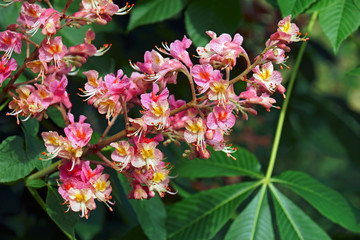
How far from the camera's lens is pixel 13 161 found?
1.24m

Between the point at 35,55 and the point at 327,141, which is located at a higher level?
the point at 35,55

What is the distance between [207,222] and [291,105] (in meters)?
1.25

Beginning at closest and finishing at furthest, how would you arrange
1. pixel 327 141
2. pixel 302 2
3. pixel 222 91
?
1. pixel 222 91
2. pixel 302 2
3. pixel 327 141

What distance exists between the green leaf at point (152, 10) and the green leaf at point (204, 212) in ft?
2.13

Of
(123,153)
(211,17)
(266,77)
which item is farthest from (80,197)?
(211,17)

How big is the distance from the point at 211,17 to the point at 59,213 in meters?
0.89

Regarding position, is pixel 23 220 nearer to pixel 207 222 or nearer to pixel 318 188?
pixel 207 222

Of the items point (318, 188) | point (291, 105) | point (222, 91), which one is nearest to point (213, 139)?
point (222, 91)

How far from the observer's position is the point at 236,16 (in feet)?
5.74

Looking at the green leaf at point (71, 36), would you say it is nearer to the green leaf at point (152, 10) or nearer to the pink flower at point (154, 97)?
the green leaf at point (152, 10)

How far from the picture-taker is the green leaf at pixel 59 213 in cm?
120

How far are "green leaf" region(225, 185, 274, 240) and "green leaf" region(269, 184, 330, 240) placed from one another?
0.04m

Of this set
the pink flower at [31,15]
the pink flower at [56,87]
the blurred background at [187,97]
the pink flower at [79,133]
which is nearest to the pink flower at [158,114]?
the pink flower at [79,133]

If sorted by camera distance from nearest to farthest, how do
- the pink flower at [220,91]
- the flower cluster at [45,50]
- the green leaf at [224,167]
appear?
the pink flower at [220,91] → the flower cluster at [45,50] → the green leaf at [224,167]
